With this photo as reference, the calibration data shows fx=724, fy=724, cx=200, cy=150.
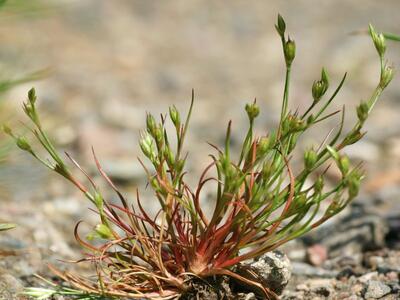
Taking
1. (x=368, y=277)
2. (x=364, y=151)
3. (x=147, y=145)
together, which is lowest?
(x=368, y=277)

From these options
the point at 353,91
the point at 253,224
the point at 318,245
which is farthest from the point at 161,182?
the point at 353,91

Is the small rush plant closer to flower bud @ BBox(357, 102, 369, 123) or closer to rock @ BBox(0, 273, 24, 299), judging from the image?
flower bud @ BBox(357, 102, 369, 123)

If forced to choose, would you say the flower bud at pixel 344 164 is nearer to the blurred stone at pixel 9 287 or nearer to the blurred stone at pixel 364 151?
the blurred stone at pixel 9 287

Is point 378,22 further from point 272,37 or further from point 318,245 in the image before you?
point 318,245

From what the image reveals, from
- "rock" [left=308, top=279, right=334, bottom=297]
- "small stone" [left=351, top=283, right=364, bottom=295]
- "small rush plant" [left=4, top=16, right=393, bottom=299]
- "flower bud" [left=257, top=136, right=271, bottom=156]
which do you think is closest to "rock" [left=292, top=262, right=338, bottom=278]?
"rock" [left=308, top=279, right=334, bottom=297]

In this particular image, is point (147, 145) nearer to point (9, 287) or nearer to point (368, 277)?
point (9, 287)

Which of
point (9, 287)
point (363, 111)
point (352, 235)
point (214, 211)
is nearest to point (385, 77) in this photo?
point (363, 111)
